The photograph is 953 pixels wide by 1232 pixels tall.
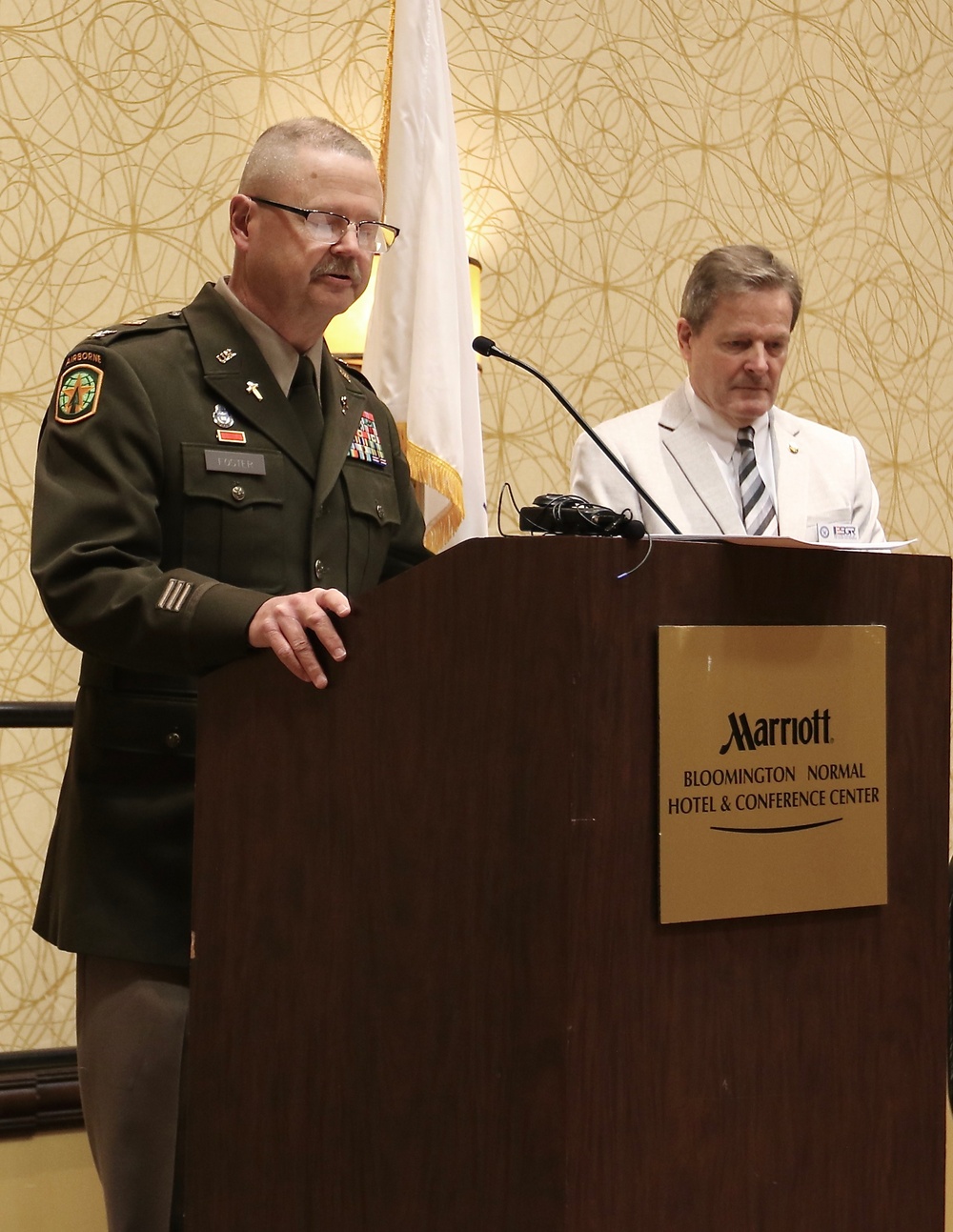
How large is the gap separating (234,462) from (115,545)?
190mm

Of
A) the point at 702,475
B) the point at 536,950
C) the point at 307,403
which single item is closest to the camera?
the point at 536,950

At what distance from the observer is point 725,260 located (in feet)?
7.91

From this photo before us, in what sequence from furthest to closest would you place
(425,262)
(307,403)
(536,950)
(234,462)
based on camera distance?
(425,262)
(307,403)
(234,462)
(536,950)

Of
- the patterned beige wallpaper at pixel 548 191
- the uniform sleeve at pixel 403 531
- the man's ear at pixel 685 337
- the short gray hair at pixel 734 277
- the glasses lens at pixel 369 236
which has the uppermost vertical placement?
the patterned beige wallpaper at pixel 548 191

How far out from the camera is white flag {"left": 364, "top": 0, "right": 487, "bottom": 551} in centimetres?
268

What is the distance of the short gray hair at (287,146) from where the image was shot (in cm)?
157

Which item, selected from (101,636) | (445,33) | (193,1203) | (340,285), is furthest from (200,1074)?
(445,33)

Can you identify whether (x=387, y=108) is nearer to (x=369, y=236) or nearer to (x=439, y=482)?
(x=439, y=482)

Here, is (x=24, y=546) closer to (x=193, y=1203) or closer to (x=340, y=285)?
(x=340, y=285)

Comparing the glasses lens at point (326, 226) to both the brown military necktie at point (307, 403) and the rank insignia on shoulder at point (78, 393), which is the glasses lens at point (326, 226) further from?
the rank insignia on shoulder at point (78, 393)

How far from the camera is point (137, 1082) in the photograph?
58.3 inches

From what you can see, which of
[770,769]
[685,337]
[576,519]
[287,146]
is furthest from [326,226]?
[685,337]

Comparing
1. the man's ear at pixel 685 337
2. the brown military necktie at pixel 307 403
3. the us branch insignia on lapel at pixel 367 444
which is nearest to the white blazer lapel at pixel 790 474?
the man's ear at pixel 685 337

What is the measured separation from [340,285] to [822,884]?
2.81ft
